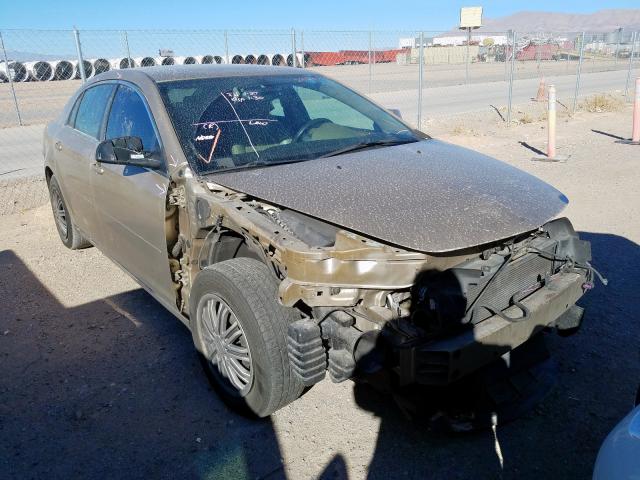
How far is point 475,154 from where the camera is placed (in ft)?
12.3

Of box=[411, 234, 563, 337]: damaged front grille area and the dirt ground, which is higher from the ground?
box=[411, 234, 563, 337]: damaged front grille area

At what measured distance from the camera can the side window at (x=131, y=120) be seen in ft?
11.9

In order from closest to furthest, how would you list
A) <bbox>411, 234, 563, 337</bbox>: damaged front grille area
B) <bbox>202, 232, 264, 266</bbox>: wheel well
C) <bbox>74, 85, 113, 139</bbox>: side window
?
<bbox>411, 234, 563, 337</bbox>: damaged front grille area, <bbox>202, 232, 264, 266</bbox>: wheel well, <bbox>74, 85, 113, 139</bbox>: side window

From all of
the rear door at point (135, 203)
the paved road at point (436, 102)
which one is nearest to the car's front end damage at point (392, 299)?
the rear door at point (135, 203)

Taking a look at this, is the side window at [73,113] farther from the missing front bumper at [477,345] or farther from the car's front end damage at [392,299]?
the missing front bumper at [477,345]

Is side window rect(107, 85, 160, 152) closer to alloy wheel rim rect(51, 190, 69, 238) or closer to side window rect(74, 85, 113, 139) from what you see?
side window rect(74, 85, 113, 139)

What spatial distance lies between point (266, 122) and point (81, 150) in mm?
1754

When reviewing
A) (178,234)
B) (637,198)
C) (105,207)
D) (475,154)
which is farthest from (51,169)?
(637,198)

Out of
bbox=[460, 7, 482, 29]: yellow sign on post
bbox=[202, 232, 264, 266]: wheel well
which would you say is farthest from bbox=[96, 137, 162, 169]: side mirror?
bbox=[460, 7, 482, 29]: yellow sign on post

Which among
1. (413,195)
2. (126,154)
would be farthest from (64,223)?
(413,195)

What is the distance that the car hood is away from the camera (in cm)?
259

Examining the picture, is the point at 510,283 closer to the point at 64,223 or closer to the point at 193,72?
the point at 193,72

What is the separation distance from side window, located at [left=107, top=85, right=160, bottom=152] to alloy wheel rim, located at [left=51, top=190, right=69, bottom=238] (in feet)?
5.96

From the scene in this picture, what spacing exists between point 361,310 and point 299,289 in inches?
12.2
